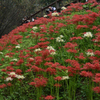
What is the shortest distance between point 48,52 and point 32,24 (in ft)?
14.4

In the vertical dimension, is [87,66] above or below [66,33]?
below

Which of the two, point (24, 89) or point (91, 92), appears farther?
point (24, 89)

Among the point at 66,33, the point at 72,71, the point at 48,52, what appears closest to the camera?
the point at 72,71

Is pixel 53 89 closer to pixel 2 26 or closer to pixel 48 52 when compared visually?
pixel 48 52

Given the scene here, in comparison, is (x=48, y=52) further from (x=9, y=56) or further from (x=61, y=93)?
(x=9, y=56)

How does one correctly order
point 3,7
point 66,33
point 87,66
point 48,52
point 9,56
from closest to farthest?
point 87,66
point 48,52
point 9,56
point 66,33
point 3,7

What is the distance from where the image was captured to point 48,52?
3.34m

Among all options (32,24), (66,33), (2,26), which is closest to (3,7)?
(2,26)

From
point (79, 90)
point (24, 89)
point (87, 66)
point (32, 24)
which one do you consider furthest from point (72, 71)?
point (32, 24)

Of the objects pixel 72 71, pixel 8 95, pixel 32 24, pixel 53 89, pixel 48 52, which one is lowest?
pixel 8 95

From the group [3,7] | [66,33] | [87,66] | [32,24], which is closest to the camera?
[87,66]

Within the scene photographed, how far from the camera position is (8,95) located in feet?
11.4

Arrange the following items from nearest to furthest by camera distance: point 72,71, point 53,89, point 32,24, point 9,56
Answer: point 72,71 → point 53,89 → point 9,56 → point 32,24

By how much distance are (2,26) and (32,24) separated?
4.25m
